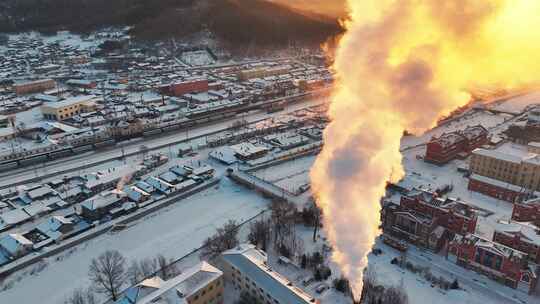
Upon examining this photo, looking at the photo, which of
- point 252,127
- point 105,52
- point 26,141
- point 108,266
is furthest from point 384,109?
point 105,52

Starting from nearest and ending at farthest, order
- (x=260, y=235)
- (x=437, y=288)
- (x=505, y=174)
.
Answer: (x=437, y=288)
(x=260, y=235)
(x=505, y=174)

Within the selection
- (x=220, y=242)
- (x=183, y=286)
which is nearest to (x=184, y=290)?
(x=183, y=286)

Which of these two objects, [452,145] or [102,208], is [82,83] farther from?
[452,145]

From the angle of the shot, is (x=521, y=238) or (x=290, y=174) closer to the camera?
(x=521, y=238)

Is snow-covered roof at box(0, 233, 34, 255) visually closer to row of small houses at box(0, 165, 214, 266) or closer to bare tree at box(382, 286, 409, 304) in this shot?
row of small houses at box(0, 165, 214, 266)

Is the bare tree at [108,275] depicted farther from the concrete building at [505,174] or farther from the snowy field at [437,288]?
the concrete building at [505,174]

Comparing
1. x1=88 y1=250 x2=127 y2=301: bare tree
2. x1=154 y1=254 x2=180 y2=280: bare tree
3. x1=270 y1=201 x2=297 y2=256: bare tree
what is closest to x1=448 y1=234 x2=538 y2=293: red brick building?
x1=270 y1=201 x2=297 y2=256: bare tree
